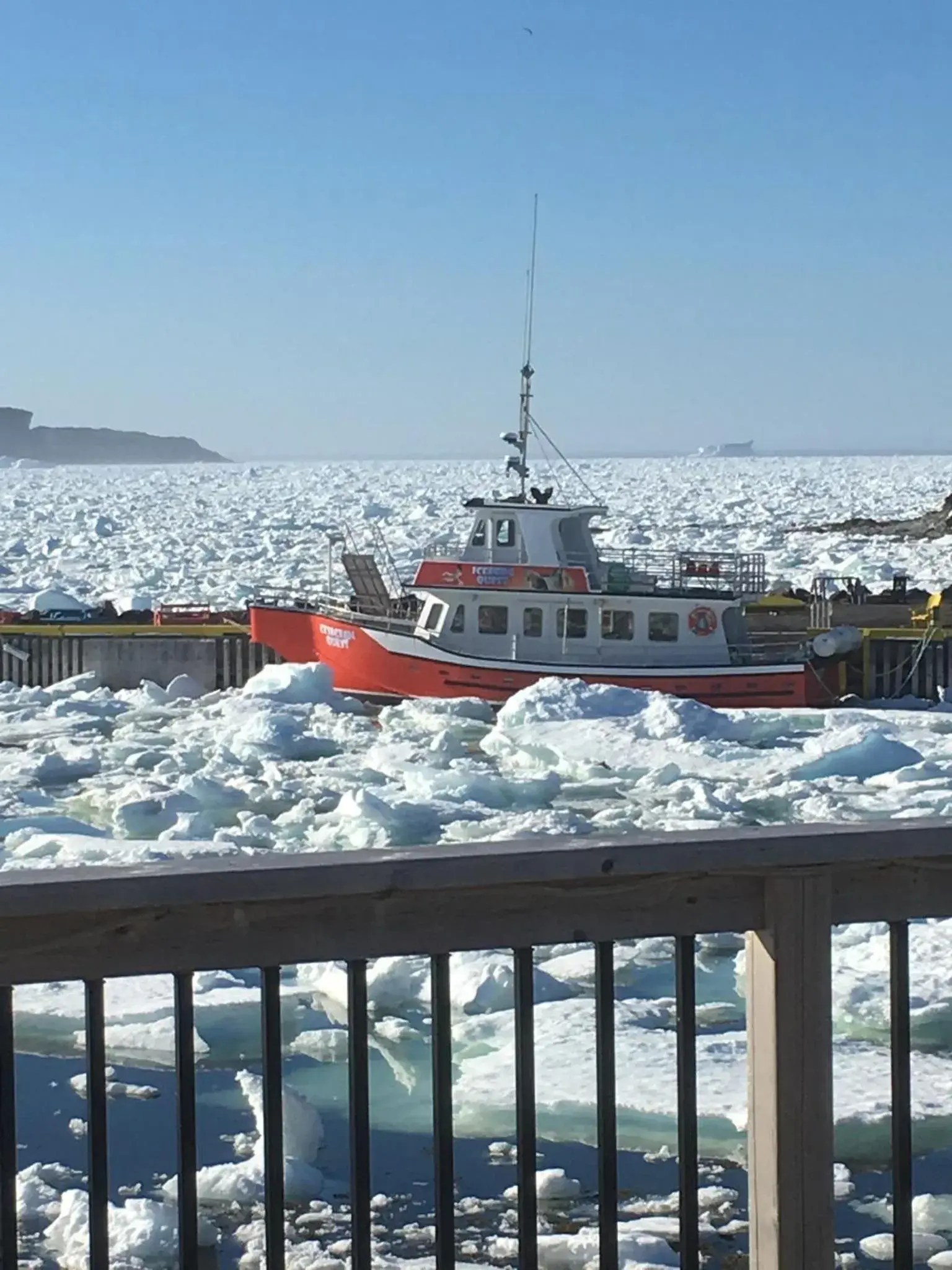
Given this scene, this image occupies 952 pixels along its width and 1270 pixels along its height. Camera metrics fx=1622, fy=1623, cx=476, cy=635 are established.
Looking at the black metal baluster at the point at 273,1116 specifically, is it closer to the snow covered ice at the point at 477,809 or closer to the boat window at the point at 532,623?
the snow covered ice at the point at 477,809

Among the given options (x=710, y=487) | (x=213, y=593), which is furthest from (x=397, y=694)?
(x=710, y=487)

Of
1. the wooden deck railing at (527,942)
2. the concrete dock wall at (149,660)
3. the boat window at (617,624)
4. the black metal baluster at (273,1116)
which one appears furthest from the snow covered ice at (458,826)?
the boat window at (617,624)

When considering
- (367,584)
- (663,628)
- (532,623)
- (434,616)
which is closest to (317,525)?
(367,584)

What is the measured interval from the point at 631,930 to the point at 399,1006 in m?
5.77

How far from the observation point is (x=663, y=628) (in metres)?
20.7

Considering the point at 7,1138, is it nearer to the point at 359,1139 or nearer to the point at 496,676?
the point at 359,1139

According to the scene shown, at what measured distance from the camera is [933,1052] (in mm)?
7469

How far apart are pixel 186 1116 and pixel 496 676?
57.7 feet

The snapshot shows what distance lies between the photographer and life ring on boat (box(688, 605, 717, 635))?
2067 cm

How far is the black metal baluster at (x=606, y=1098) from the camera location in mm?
2748

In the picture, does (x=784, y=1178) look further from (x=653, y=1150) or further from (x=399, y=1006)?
(x=399, y=1006)

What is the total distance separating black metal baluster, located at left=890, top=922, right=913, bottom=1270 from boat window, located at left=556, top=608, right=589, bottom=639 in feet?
58.1

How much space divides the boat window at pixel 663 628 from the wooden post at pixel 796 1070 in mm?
17999

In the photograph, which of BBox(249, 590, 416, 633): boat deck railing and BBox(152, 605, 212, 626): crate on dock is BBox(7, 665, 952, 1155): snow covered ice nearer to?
BBox(249, 590, 416, 633): boat deck railing
